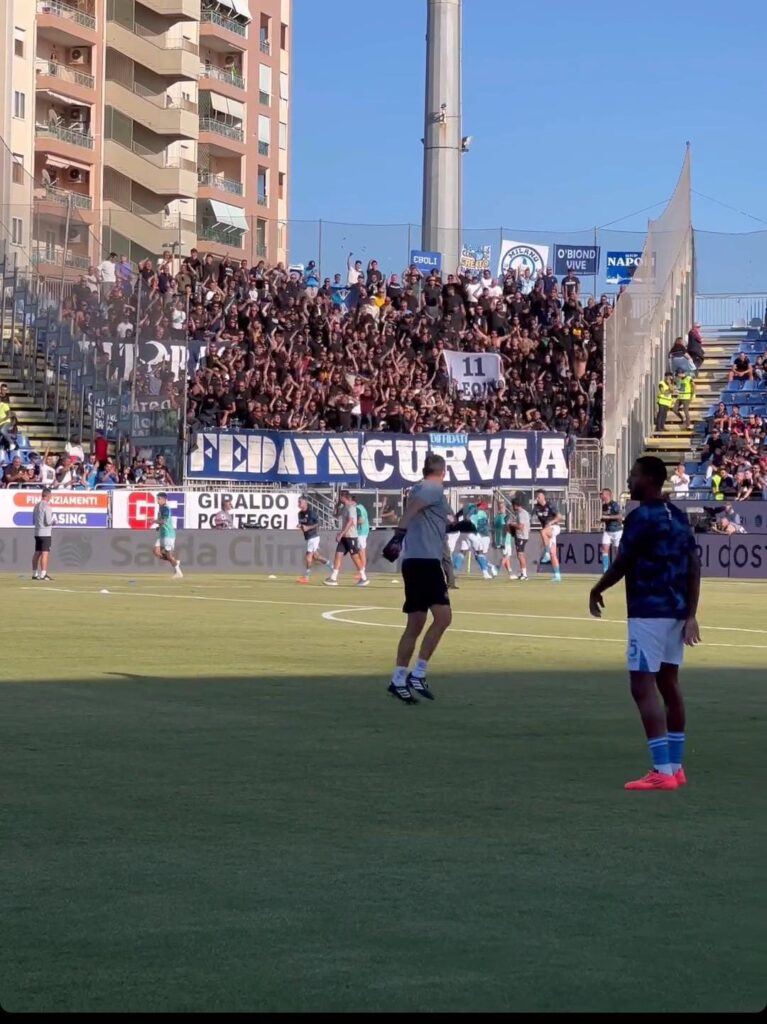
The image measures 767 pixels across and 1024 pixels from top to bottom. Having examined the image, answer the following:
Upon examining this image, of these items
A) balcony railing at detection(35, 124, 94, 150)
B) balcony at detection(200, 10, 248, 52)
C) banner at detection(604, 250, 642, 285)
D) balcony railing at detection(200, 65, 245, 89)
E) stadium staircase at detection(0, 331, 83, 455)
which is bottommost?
stadium staircase at detection(0, 331, 83, 455)

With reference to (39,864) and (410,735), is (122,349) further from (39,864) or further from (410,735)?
(39,864)

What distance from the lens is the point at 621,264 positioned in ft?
185

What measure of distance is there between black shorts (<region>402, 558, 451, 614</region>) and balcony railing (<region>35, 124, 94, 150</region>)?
7257 cm

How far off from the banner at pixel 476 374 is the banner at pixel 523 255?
7.22 m

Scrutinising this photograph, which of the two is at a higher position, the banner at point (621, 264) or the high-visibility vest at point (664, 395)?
the banner at point (621, 264)

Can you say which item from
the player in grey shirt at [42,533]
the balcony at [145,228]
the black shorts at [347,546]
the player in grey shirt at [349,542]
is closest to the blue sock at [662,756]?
the player in grey shirt at [349,542]

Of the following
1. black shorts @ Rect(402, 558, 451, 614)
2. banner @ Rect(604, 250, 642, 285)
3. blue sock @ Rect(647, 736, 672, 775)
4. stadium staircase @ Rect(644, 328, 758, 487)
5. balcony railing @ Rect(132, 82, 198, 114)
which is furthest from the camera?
balcony railing @ Rect(132, 82, 198, 114)

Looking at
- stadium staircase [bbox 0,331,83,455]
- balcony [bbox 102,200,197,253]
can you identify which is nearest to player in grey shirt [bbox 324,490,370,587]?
stadium staircase [bbox 0,331,83,455]

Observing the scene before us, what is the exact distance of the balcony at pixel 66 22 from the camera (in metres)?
84.4

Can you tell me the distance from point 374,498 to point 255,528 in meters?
3.08

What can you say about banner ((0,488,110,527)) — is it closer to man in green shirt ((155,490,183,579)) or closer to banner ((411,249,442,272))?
man in green shirt ((155,490,183,579))

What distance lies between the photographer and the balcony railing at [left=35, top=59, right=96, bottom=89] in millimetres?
84875

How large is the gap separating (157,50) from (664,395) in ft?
156

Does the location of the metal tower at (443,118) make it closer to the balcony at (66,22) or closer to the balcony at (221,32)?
the balcony at (66,22)
